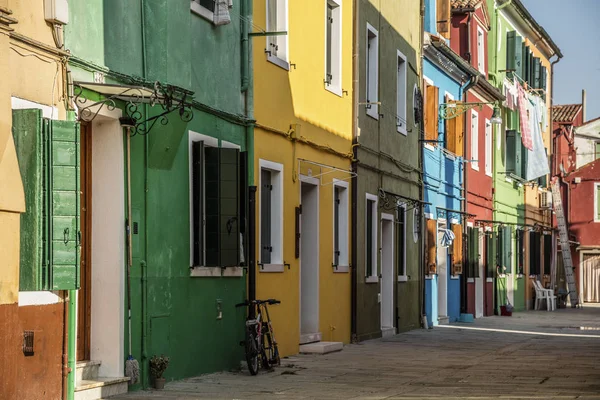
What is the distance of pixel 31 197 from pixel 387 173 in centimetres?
1438

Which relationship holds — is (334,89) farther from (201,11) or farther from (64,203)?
(64,203)

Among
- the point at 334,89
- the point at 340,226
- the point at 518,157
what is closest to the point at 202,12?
the point at 334,89

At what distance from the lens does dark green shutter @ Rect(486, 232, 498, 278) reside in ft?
116

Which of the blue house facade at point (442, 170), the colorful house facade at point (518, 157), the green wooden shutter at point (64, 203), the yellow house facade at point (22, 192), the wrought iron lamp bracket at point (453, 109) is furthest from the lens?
the colorful house facade at point (518, 157)

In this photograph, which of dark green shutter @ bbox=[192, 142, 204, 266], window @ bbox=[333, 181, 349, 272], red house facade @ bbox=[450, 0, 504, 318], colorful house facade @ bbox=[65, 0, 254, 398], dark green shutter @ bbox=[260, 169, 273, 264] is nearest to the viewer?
colorful house facade @ bbox=[65, 0, 254, 398]

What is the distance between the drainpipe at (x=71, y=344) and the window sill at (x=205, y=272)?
10.0 feet

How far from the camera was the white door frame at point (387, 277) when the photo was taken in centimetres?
2464

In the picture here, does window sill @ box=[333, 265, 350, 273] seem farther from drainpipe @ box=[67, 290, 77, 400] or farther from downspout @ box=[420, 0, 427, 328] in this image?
drainpipe @ box=[67, 290, 77, 400]

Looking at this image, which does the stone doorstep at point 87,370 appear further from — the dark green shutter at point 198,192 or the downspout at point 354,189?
the downspout at point 354,189

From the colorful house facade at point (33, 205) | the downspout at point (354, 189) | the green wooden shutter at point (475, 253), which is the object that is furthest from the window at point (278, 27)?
the green wooden shutter at point (475, 253)

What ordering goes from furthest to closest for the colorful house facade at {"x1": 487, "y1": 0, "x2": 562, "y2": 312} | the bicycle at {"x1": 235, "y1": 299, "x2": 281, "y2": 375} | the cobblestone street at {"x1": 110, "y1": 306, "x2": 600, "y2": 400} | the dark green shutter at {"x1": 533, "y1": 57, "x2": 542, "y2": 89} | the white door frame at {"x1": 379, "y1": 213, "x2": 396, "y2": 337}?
the dark green shutter at {"x1": 533, "y1": 57, "x2": 542, "y2": 89} → the colorful house facade at {"x1": 487, "y1": 0, "x2": 562, "y2": 312} → the white door frame at {"x1": 379, "y1": 213, "x2": 396, "y2": 337} → the bicycle at {"x1": 235, "y1": 299, "x2": 281, "y2": 375} → the cobblestone street at {"x1": 110, "y1": 306, "x2": 600, "y2": 400}

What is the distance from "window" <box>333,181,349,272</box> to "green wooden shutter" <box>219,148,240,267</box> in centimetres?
600

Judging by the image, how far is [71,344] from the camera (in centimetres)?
1147

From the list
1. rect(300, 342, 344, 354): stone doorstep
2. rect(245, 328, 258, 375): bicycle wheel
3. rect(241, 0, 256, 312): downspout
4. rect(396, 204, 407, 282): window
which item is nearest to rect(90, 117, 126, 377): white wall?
rect(245, 328, 258, 375): bicycle wheel
